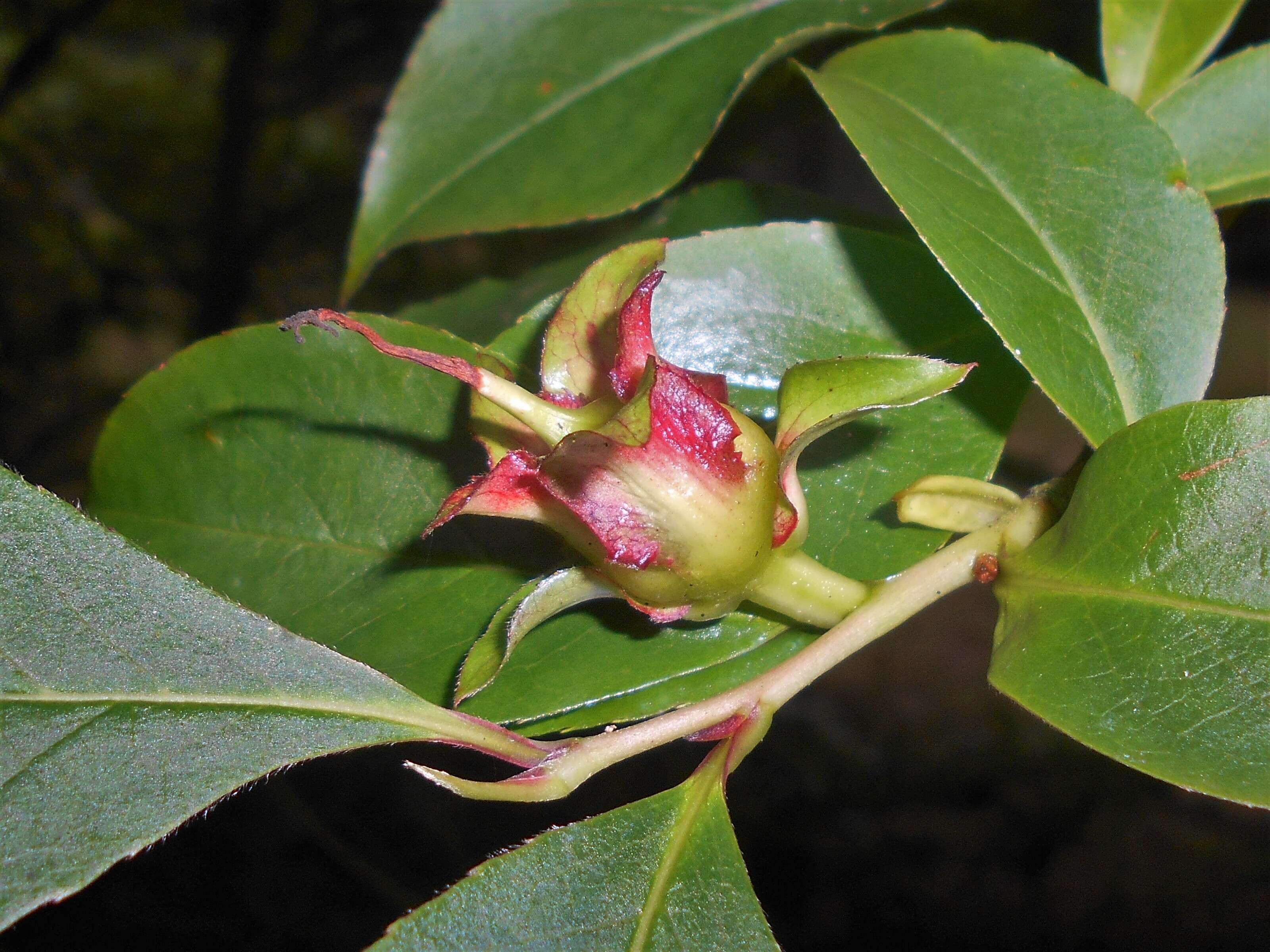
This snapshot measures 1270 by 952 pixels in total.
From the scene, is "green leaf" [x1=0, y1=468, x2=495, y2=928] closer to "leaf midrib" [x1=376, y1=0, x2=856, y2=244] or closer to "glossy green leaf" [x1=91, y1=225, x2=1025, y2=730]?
"glossy green leaf" [x1=91, y1=225, x2=1025, y2=730]

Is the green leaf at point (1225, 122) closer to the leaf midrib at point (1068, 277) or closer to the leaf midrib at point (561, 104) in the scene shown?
the leaf midrib at point (1068, 277)

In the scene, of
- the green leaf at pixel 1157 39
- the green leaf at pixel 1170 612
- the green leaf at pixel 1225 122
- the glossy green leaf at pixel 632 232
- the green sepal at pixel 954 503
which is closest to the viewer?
the green leaf at pixel 1170 612

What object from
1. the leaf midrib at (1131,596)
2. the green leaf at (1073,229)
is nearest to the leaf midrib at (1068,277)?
the green leaf at (1073,229)

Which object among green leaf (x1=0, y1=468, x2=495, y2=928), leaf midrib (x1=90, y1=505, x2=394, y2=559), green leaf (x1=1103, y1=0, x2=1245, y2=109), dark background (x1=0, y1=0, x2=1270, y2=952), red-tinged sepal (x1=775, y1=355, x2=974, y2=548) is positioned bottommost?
dark background (x1=0, y1=0, x2=1270, y2=952)

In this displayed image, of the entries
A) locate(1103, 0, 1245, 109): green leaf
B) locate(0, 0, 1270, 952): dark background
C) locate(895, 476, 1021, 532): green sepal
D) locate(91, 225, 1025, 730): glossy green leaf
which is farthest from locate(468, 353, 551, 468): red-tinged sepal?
locate(0, 0, 1270, 952): dark background

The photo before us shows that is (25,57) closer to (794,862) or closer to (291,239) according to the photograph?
(291,239)

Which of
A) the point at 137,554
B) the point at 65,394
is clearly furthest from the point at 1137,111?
the point at 65,394
